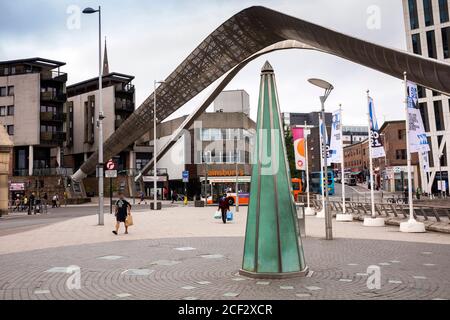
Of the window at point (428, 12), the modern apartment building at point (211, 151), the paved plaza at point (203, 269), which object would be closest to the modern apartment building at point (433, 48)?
the window at point (428, 12)

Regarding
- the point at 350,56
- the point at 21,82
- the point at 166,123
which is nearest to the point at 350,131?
the point at 166,123

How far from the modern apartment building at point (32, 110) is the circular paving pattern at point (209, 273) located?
54127 mm

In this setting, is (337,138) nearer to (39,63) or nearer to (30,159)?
(30,159)

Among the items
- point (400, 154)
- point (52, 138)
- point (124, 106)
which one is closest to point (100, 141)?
point (52, 138)

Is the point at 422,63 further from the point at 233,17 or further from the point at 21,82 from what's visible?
the point at 21,82

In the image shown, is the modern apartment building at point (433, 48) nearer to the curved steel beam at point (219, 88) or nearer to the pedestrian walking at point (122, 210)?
the curved steel beam at point (219, 88)

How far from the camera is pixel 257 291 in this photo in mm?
7258

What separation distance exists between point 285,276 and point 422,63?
11.3 meters

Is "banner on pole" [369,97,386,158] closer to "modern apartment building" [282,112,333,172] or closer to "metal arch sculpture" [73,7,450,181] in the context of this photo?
"metal arch sculpture" [73,7,450,181]

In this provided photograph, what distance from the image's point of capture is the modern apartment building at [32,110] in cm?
6200

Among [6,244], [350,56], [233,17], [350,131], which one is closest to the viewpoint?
[6,244]

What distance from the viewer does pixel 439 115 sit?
2287 inches

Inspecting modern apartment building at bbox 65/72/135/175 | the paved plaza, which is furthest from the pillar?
modern apartment building at bbox 65/72/135/175

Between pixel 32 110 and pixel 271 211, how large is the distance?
2409 inches
